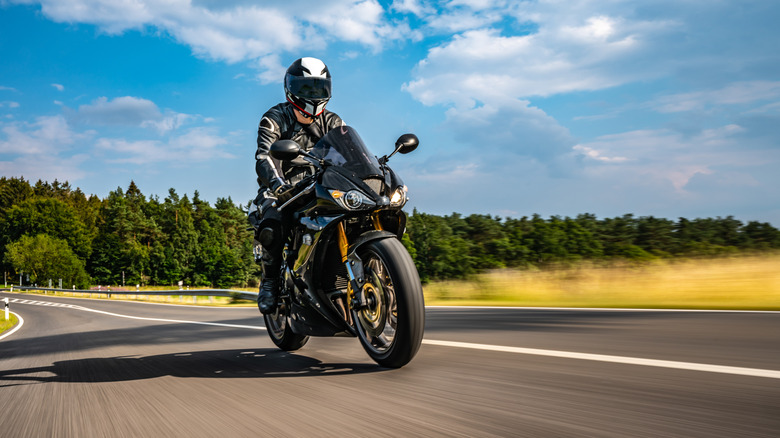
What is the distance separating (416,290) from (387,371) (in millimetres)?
609

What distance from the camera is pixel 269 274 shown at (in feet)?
17.1

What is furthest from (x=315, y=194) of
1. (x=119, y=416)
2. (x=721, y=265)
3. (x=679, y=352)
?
(x=721, y=265)

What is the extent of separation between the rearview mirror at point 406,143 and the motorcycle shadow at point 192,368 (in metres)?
1.69

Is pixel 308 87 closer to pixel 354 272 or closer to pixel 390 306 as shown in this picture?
pixel 354 272

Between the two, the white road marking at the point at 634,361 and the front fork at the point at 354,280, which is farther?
the front fork at the point at 354,280

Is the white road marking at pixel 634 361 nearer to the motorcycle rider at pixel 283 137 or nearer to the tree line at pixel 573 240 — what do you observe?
the motorcycle rider at pixel 283 137

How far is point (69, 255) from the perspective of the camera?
105125 millimetres

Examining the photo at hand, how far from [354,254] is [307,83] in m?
1.92

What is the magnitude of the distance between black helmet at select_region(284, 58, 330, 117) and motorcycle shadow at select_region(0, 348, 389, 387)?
2.26 m

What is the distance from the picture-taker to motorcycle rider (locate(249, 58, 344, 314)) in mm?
5016

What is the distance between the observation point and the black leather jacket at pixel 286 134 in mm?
5172

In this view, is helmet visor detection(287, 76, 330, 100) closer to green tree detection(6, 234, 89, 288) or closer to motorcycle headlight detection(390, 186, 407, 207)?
motorcycle headlight detection(390, 186, 407, 207)

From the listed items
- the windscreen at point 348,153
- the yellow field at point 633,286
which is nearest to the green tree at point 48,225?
the yellow field at point 633,286

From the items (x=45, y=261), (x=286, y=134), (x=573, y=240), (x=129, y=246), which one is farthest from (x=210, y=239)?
(x=286, y=134)
